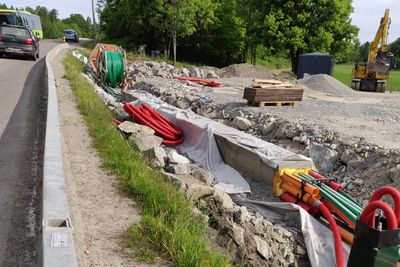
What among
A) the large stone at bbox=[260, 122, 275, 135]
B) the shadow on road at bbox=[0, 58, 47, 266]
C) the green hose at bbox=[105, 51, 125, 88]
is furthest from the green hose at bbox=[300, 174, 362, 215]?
the green hose at bbox=[105, 51, 125, 88]

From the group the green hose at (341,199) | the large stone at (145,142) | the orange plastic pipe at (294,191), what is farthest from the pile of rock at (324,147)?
the large stone at (145,142)

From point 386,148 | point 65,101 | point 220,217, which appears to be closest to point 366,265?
point 220,217

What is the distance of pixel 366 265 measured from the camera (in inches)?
108

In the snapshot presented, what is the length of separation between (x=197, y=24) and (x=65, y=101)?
32821 millimetres

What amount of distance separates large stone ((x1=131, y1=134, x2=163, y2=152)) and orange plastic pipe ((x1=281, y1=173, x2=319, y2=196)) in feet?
9.12

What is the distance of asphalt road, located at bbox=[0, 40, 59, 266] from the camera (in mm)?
3395

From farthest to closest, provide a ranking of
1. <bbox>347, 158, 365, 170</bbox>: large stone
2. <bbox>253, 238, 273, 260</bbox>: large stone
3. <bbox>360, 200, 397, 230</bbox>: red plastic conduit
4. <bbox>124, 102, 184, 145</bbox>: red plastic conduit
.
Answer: <bbox>124, 102, 184, 145</bbox>: red plastic conduit < <bbox>347, 158, 365, 170</bbox>: large stone < <bbox>253, 238, 273, 260</bbox>: large stone < <bbox>360, 200, 397, 230</bbox>: red plastic conduit

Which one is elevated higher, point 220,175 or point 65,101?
point 65,101

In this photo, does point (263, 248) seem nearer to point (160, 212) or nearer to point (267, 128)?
point (160, 212)

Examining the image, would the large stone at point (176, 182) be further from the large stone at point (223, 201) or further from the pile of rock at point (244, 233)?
the large stone at point (223, 201)

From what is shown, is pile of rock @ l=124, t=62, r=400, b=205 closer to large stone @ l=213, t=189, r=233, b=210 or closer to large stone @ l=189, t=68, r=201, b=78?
large stone @ l=213, t=189, r=233, b=210

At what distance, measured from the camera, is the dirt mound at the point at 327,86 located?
71.1ft

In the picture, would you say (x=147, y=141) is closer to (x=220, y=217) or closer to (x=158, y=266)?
(x=220, y=217)

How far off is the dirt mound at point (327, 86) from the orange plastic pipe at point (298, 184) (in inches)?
601
